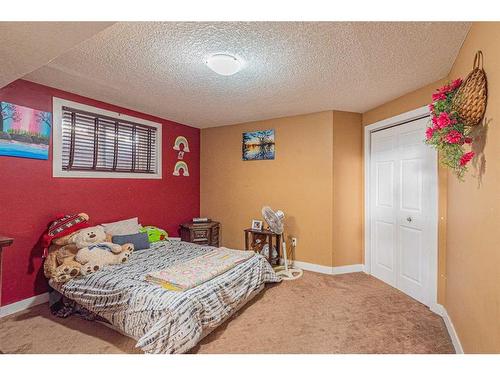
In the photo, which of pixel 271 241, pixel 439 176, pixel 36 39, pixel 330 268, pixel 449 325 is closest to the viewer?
pixel 36 39

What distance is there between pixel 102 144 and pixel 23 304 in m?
1.95

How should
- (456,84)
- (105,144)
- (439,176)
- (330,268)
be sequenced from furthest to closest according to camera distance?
(330,268) → (105,144) → (439,176) → (456,84)

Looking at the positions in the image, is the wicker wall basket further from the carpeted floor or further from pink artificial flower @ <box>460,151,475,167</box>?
the carpeted floor

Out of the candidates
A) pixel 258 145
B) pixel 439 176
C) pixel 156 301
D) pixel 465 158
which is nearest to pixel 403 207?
pixel 439 176

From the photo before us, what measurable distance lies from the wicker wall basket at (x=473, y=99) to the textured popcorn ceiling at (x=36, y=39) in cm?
183

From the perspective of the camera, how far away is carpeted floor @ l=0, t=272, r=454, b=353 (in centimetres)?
186

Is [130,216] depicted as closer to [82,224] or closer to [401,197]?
[82,224]

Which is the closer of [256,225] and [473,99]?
[473,99]

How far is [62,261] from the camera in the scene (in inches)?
92.4

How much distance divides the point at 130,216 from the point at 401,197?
366 cm

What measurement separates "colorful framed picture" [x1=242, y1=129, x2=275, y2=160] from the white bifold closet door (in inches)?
60.1

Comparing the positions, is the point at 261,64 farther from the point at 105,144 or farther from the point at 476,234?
the point at 105,144

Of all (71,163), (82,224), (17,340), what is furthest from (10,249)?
(71,163)

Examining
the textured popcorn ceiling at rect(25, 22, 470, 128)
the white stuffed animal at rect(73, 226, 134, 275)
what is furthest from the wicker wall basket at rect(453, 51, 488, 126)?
the white stuffed animal at rect(73, 226, 134, 275)
